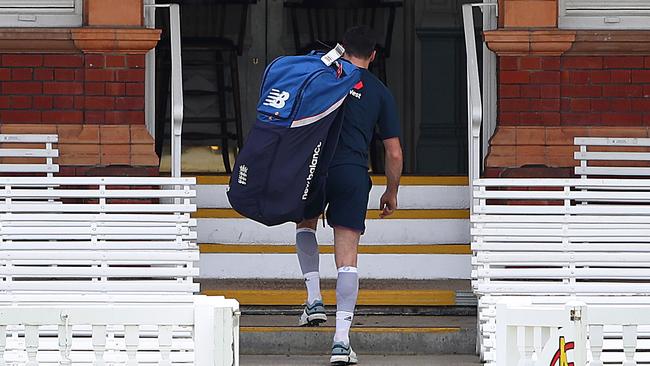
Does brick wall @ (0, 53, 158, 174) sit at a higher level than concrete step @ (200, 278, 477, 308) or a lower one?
higher

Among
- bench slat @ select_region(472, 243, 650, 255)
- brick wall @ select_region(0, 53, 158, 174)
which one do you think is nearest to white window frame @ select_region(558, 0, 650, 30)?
bench slat @ select_region(472, 243, 650, 255)

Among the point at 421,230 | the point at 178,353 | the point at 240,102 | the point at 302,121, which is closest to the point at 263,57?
the point at 240,102

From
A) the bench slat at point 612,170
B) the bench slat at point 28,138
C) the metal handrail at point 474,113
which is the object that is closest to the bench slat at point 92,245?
the bench slat at point 28,138

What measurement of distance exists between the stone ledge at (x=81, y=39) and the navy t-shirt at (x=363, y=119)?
65.0 inches

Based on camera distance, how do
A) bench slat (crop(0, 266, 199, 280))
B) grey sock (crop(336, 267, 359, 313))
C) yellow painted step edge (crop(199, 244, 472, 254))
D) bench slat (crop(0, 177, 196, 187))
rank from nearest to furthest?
grey sock (crop(336, 267, 359, 313)) → bench slat (crop(0, 266, 199, 280)) → bench slat (crop(0, 177, 196, 187)) → yellow painted step edge (crop(199, 244, 472, 254))

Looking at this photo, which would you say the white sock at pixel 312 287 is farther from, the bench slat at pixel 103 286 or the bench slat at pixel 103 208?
the bench slat at pixel 103 208

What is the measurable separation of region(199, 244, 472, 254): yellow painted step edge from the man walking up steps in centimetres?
132

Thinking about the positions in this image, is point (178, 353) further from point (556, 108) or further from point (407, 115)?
point (407, 115)

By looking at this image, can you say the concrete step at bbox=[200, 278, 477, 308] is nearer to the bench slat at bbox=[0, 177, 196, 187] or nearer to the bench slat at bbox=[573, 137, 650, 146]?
the bench slat at bbox=[0, 177, 196, 187]

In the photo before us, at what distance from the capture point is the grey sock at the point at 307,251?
738cm

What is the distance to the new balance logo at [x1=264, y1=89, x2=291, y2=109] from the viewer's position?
6871 millimetres

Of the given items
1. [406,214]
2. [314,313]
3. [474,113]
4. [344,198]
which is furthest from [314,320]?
[406,214]

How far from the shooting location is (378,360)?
7559 mm

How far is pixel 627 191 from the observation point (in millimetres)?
8312
